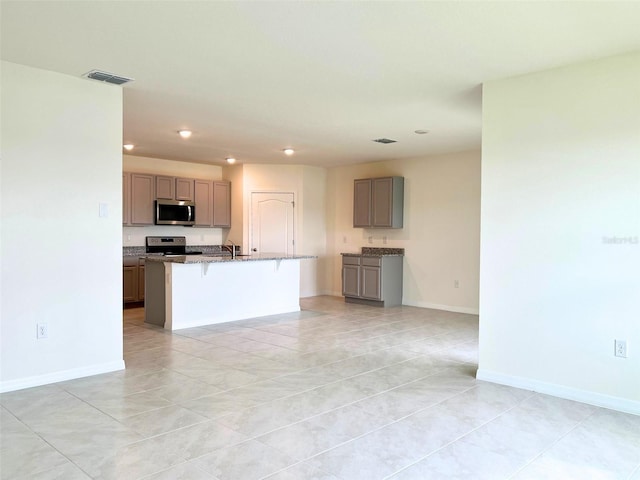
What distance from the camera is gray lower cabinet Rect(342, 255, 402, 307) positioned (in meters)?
7.66

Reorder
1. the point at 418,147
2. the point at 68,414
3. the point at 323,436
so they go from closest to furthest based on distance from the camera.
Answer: the point at 323,436, the point at 68,414, the point at 418,147

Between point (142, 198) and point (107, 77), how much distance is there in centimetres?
399

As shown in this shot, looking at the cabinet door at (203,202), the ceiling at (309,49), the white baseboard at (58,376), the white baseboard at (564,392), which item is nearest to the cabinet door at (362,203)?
the cabinet door at (203,202)

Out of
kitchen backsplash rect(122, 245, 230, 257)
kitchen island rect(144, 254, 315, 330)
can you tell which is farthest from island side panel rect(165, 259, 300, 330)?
kitchen backsplash rect(122, 245, 230, 257)

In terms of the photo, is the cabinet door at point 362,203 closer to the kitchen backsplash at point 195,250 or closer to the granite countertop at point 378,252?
the granite countertop at point 378,252

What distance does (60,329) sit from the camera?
3.81 m

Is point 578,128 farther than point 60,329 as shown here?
No

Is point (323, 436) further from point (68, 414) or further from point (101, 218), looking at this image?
point (101, 218)

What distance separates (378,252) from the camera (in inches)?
328

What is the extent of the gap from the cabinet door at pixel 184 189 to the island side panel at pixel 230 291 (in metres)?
2.21

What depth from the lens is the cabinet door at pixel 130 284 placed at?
7.37 metres

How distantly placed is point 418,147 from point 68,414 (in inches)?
214

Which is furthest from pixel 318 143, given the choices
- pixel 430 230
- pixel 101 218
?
pixel 101 218

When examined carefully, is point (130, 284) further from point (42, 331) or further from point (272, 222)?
point (42, 331)
